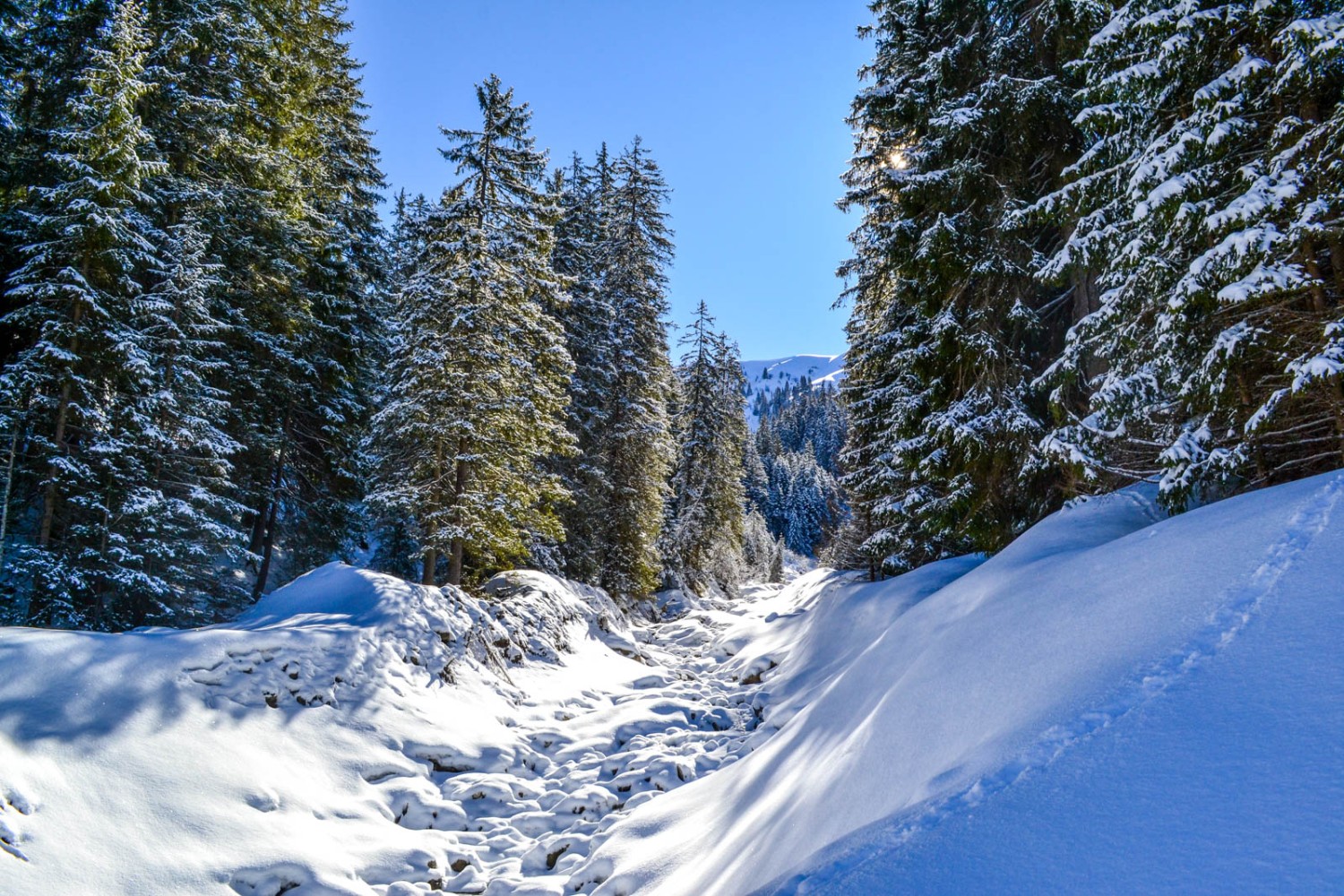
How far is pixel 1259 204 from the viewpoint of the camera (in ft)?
16.8

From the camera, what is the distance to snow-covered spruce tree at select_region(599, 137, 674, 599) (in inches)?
872

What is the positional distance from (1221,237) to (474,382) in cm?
1256

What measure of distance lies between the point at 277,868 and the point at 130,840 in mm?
1115

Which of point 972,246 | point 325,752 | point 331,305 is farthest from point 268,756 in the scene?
point 331,305

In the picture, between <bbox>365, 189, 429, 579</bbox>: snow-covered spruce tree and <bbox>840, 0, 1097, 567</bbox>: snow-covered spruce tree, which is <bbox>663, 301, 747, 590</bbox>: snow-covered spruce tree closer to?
<bbox>365, 189, 429, 579</bbox>: snow-covered spruce tree

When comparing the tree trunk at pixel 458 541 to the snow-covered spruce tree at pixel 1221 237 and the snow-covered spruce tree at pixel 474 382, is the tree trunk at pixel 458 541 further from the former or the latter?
the snow-covered spruce tree at pixel 1221 237

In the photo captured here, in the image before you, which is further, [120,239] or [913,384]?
[913,384]

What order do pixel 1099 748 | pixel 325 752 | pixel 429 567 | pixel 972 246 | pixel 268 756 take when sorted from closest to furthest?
pixel 1099 748
pixel 268 756
pixel 325 752
pixel 972 246
pixel 429 567

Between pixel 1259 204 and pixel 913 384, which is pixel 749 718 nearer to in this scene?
pixel 913 384

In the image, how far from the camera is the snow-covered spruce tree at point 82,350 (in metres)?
11.1

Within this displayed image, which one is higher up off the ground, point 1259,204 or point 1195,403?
point 1259,204

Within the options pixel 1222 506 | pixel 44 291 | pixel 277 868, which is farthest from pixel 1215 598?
pixel 44 291

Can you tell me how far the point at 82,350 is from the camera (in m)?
11.8

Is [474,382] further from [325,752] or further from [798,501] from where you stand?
[798,501]
